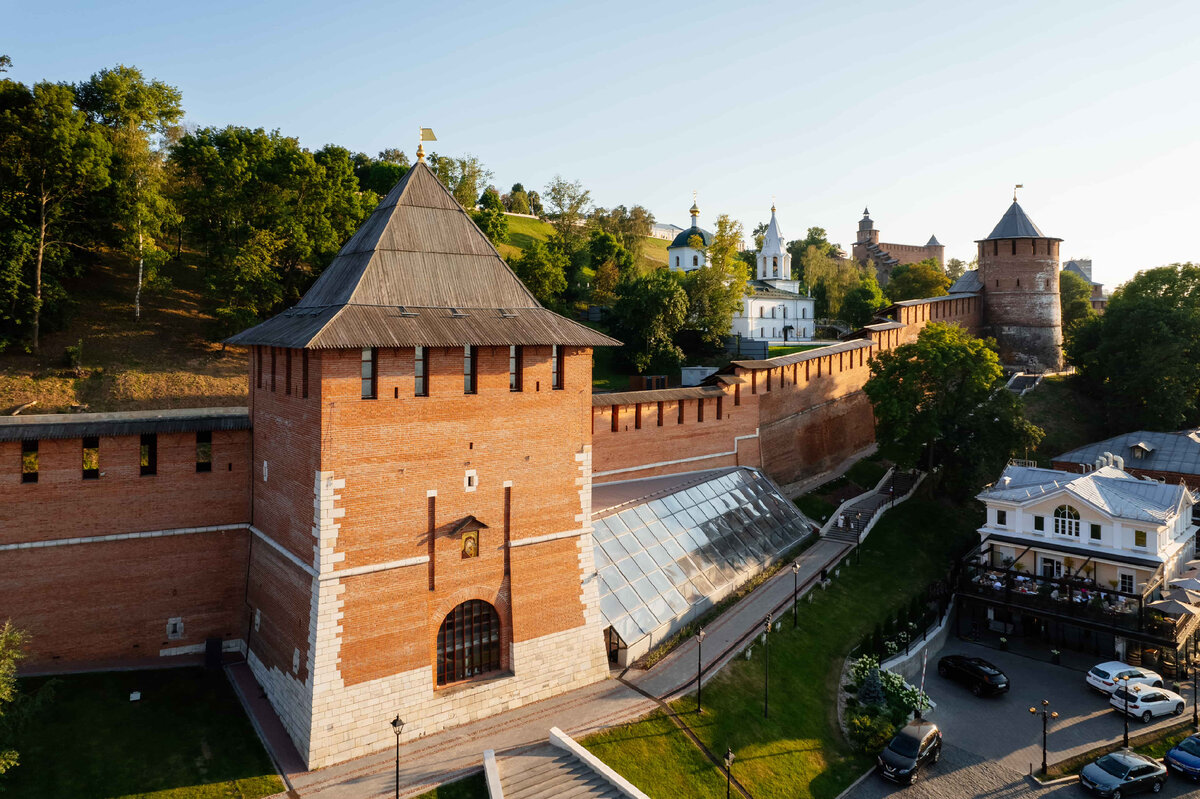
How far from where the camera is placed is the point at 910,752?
19.4 metres

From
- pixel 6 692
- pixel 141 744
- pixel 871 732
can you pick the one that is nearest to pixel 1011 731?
pixel 871 732

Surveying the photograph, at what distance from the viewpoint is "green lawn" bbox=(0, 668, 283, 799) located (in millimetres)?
15280

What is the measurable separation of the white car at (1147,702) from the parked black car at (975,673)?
10.0 ft

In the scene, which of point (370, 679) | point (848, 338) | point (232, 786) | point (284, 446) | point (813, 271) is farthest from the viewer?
point (813, 271)

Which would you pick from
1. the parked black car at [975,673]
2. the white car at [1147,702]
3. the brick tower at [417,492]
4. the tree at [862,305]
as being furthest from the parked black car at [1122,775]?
the tree at [862,305]

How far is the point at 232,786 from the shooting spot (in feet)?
51.1

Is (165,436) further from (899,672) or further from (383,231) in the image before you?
(899,672)

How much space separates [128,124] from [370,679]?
3631cm

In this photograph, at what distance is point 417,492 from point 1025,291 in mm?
48471

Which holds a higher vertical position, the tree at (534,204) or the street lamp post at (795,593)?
the tree at (534,204)

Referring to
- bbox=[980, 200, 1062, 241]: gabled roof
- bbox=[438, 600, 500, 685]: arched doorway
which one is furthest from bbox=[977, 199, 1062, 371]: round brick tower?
bbox=[438, 600, 500, 685]: arched doorway

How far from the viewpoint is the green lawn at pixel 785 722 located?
17.6 m

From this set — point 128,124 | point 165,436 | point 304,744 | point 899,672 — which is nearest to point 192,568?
point 165,436

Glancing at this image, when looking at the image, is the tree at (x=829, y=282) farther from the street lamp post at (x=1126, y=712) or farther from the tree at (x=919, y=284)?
→ the street lamp post at (x=1126, y=712)
